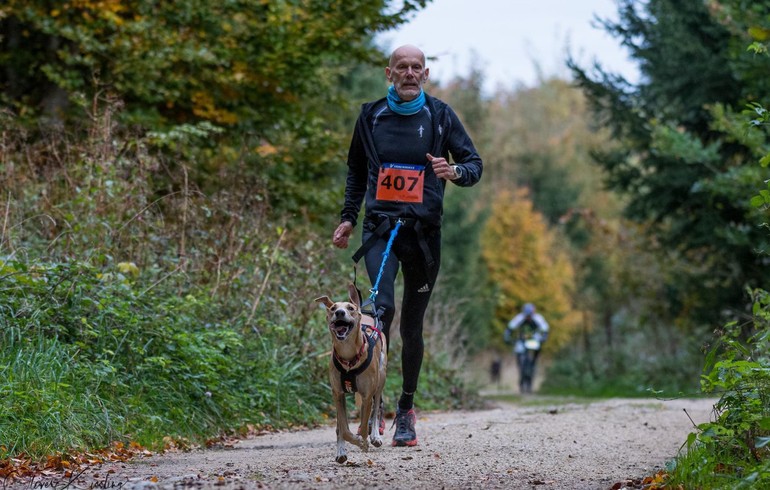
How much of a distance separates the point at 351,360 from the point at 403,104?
1.73 metres

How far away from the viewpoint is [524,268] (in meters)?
44.5

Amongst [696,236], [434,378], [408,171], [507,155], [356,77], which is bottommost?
[434,378]

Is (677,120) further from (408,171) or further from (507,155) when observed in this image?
(507,155)

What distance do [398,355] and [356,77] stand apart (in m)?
15.6

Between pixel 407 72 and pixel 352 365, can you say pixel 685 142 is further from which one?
pixel 352 365

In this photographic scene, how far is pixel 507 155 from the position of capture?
180 feet

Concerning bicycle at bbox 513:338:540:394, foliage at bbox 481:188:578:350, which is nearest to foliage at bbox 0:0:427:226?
bicycle at bbox 513:338:540:394

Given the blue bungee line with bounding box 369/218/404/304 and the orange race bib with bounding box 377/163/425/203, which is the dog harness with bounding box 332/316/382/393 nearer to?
the blue bungee line with bounding box 369/218/404/304

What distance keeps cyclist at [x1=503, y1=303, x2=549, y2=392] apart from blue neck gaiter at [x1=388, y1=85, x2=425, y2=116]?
16134 millimetres

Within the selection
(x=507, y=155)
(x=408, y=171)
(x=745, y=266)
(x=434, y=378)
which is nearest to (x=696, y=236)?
(x=745, y=266)

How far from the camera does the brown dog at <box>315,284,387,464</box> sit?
19.4ft

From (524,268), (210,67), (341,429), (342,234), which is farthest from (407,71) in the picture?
(524,268)

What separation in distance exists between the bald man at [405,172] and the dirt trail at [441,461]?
0.74m

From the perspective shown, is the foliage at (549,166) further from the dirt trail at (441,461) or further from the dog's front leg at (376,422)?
the dog's front leg at (376,422)
